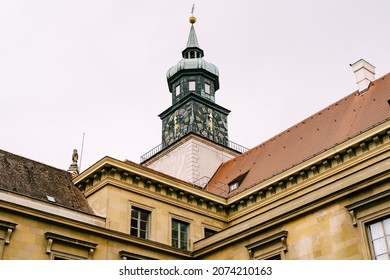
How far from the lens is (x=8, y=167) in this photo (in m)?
27.9

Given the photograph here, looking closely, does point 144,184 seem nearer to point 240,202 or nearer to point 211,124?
point 240,202

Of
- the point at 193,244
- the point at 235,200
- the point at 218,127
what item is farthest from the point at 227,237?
the point at 218,127

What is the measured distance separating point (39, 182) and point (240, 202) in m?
11.6

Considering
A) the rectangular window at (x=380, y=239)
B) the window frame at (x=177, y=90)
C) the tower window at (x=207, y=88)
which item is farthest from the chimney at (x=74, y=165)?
the rectangular window at (x=380, y=239)

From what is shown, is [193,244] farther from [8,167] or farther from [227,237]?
[8,167]

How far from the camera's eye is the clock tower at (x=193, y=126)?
42.5 m

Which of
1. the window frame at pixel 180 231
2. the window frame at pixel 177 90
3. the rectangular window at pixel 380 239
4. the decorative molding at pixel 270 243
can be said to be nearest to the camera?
the rectangular window at pixel 380 239

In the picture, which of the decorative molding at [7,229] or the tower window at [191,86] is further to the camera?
the tower window at [191,86]

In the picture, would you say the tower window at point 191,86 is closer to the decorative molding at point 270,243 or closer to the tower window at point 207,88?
the tower window at point 207,88

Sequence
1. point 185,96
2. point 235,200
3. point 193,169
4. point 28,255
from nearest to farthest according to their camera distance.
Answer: point 28,255 < point 235,200 < point 193,169 < point 185,96

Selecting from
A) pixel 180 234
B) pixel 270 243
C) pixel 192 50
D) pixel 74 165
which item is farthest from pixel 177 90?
pixel 270 243

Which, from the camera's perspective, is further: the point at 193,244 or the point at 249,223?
the point at 193,244

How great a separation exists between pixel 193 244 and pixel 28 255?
945cm

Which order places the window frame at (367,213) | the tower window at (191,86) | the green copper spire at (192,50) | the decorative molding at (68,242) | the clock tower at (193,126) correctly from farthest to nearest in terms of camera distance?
1. the green copper spire at (192,50)
2. the tower window at (191,86)
3. the clock tower at (193,126)
4. the decorative molding at (68,242)
5. the window frame at (367,213)
